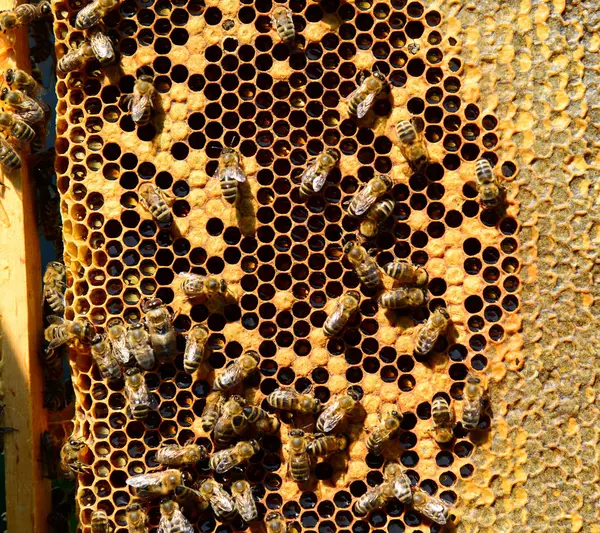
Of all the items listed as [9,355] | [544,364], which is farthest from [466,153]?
[9,355]

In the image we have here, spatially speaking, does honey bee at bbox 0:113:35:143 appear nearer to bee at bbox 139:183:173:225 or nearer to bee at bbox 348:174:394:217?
bee at bbox 139:183:173:225

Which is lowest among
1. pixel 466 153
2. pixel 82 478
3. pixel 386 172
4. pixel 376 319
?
pixel 82 478

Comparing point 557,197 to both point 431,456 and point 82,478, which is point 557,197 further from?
point 82,478

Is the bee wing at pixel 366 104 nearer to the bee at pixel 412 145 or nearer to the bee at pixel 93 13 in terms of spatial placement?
the bee at pixel 412 145

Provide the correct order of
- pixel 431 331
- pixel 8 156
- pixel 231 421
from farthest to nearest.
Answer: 1. pixel 8 156
2. pixel 431 331
3. pixel 231 421

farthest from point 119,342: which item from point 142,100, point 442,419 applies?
point 442,419

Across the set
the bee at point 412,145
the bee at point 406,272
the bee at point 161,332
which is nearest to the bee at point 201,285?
the bee at point 161,332

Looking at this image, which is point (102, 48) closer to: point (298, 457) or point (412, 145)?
point (412, 145)
